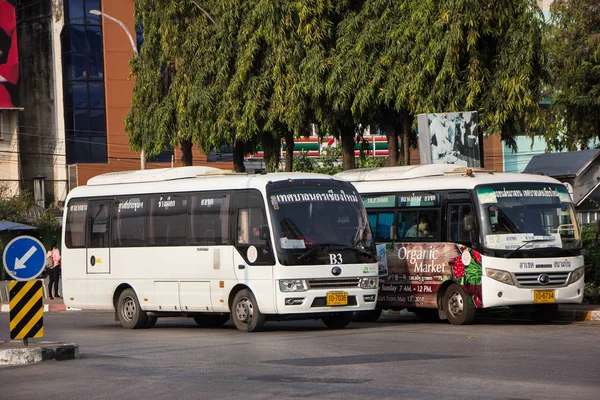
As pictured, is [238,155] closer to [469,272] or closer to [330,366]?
[469,272]

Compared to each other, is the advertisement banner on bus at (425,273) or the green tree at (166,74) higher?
the green tree at (166,74)

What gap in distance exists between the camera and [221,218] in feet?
66.6

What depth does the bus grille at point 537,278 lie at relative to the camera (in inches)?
766

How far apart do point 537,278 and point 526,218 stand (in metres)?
1.06

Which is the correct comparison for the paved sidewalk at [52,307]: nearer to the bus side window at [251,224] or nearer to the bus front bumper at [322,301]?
the bus side window at [251,224]

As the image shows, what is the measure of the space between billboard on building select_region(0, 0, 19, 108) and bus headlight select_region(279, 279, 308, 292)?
43371 millimetres

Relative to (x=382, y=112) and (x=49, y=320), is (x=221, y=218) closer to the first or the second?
(x=49, y=320)

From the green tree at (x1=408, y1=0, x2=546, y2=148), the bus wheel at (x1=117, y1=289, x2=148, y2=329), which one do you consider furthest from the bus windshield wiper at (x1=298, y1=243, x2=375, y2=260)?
the green tree at (x1=408, y1=0, x2=546, y2=148)

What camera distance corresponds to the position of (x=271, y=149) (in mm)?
33438

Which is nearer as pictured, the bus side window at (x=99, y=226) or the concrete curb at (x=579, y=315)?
the concrete curb at (x=579, y=315)

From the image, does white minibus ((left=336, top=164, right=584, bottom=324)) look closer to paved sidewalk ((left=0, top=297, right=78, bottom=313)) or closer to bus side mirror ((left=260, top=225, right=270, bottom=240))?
bus side mirror ((left=260, top=225, right=270, bottom=240))

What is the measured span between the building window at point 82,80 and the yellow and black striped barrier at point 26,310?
4867 centimetres

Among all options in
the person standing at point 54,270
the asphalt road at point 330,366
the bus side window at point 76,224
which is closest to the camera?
the asphalt road at point 330,366

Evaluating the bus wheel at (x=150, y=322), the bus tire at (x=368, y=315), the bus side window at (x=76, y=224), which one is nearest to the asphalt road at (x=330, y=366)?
the bus wheel at (x=150, y=322)
